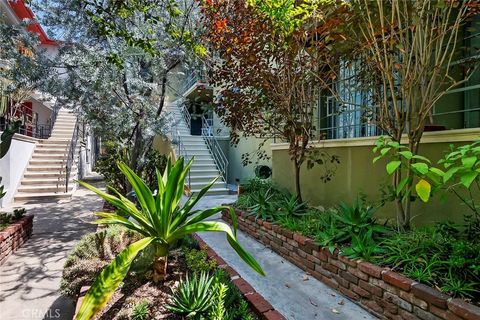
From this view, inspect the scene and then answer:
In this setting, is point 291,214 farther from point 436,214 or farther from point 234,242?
point 234,242

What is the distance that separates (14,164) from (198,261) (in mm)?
8769

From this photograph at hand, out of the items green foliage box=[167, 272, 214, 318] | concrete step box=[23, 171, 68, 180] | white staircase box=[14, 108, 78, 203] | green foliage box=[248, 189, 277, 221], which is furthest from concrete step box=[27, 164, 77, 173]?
green foliage box=[167, 272, 214, 318]

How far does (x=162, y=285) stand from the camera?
287 centimetres

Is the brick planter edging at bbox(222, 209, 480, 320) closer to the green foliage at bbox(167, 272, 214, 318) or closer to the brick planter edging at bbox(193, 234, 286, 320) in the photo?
the brick planter edging at bbox(193, 234, 286, 320)

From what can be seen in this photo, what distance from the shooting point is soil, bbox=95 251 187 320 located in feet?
7.90

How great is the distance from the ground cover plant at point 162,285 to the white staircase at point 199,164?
5.39 meters

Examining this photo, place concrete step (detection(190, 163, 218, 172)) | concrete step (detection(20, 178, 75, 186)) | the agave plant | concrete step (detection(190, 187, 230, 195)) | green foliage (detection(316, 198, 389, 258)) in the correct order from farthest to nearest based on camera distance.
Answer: concrete step (detection(190, 163, 218, 172)) → concrete step (detection(20, 178, 75, 186)) → concrete step (detection(190, 187, 230, 195)) → green foliage (detection(316, 198, 389, 258)) → the agave plant

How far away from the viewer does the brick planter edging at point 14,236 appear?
4405 mm

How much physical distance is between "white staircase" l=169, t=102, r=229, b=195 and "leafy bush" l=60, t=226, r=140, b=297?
202 inches

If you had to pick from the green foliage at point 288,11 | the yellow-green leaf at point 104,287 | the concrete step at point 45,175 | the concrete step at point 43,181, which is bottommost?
the yellow-green leaf at point 104,287

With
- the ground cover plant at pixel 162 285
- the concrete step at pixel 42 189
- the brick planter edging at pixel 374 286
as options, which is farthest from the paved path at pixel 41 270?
the brick planter edging at pixel 374 286

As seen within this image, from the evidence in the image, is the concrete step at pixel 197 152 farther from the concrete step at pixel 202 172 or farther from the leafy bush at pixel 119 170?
the leafy bush at pixel 119 170

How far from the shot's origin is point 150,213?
283cm

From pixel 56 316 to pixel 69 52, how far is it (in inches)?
197
